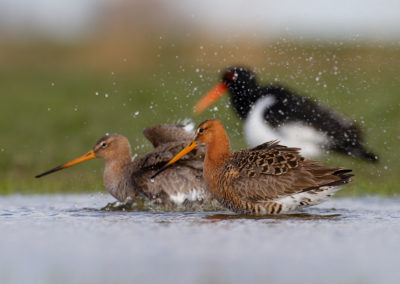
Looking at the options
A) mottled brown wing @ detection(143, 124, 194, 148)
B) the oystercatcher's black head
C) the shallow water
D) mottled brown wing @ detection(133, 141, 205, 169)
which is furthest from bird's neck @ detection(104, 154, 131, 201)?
the oystercatcher's black head

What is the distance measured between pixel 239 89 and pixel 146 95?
8.37m

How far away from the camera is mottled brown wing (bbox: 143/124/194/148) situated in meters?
9.17

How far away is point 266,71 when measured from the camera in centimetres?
2067

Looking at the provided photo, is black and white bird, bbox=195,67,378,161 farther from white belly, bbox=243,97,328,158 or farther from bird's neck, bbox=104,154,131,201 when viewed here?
bird's neck, bbox=104,154,131,201

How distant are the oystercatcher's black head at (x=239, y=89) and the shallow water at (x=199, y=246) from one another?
8.94 feet

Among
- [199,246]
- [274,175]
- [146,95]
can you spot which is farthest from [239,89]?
[146,95]

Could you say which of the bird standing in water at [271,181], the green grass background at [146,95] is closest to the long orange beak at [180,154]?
the bird standing in water at [271,181]

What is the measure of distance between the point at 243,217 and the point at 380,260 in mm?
2143

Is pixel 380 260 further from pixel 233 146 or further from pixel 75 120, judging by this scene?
pixel 75 120

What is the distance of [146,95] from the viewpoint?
1847 cm

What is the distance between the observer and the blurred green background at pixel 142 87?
11312mm

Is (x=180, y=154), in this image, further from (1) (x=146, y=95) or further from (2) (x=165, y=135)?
(1) (x=146, y=95)

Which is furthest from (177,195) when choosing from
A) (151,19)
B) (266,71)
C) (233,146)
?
(151,19)

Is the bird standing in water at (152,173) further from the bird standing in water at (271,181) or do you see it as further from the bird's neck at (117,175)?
the bird standing in water at (271,181)
